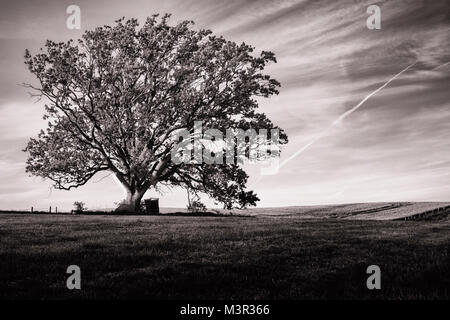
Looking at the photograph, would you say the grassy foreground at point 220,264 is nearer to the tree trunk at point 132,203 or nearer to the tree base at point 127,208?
the tree base at point 127,208

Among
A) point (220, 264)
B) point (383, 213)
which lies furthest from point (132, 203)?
point (383, 213)

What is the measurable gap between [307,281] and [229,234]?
8503 millimetres

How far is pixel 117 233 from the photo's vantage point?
1994cm

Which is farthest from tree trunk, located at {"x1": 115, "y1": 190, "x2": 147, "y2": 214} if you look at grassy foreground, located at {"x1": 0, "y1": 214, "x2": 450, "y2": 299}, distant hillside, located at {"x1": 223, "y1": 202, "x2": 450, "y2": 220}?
grassy foreground, located at {"x1": 0, "y1": 214, "x2": 450, "y2": 299}

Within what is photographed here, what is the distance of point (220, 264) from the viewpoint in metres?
13.1

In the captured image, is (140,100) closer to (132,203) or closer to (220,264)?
(132,203)

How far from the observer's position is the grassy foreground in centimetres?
1029

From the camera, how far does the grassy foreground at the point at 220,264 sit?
10.3 metres

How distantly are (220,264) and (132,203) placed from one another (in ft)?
91.0

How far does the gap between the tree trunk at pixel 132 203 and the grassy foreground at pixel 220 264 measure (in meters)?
18.7

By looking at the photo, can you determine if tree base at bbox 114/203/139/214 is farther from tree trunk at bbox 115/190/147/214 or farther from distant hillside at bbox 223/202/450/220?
distant hillside at bbox 223/202/450/220
